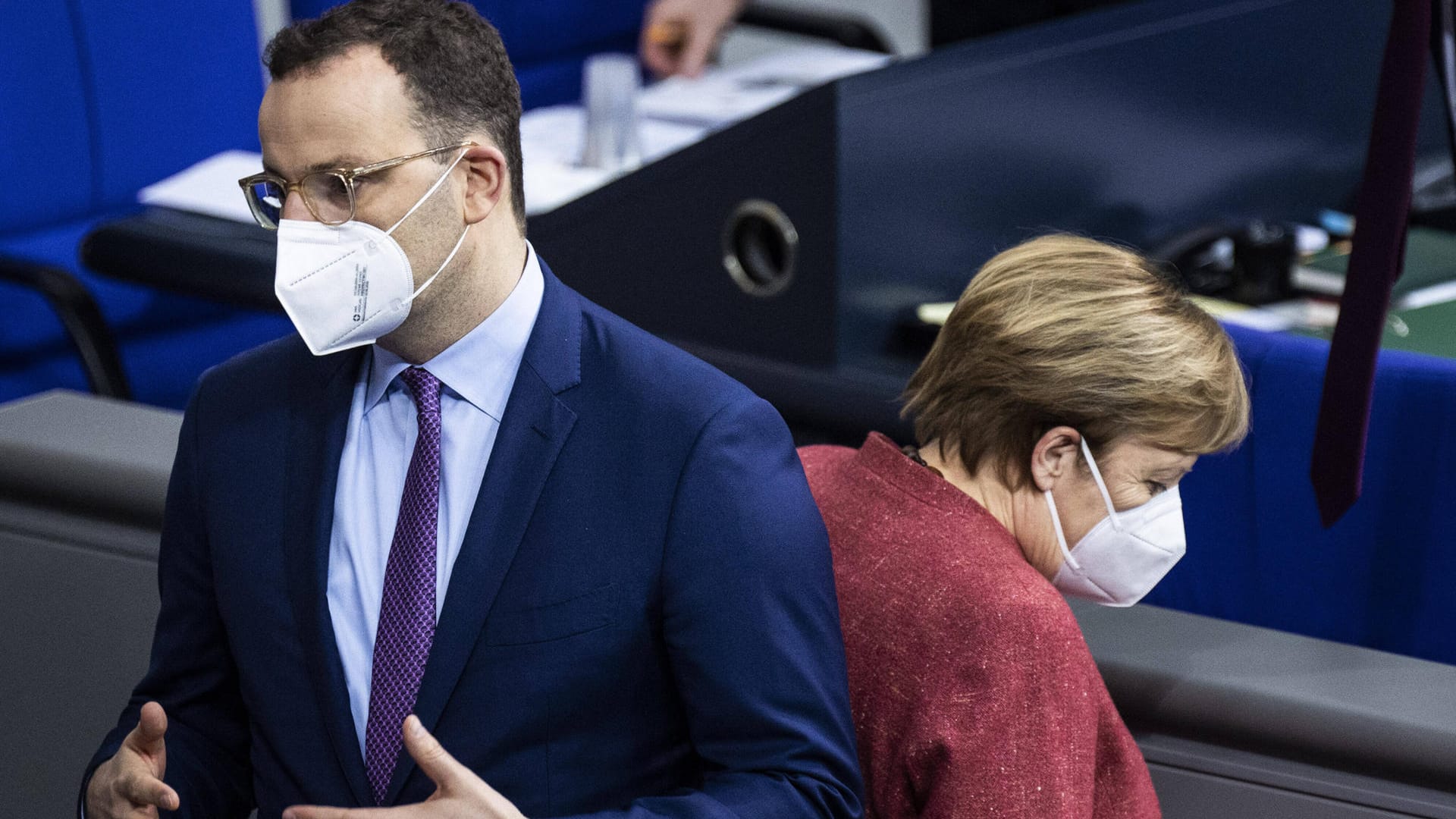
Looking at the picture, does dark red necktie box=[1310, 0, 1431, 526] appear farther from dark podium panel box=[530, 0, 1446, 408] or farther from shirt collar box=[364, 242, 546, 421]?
shirt collar box=[364, 242, 546, 421]

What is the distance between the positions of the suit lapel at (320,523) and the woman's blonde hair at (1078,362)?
19.0 inches

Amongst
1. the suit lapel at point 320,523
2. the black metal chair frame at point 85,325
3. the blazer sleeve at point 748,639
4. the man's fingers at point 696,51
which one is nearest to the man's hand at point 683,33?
the man's fingers at point 696,51

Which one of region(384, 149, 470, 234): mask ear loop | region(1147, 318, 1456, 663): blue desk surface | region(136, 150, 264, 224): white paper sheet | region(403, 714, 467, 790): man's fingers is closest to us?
region(403, 714, 467, 790): man's fingers

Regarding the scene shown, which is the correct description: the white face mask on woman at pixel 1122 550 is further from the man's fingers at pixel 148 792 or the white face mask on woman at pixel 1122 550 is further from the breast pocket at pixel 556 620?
the man's fingers at pixel 148 792

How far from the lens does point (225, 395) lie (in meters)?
1.27

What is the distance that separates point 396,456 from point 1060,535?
1.78 feet

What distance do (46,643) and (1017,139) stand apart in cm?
146

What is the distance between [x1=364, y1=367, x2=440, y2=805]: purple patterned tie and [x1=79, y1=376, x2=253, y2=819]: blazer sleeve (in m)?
0.19

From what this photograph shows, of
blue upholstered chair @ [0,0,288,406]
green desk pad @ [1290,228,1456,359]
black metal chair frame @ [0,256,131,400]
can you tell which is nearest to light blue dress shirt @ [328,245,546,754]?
green desk pad @ [1290,228,1456,359]

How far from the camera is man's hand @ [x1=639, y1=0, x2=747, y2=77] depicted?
348 centimetres

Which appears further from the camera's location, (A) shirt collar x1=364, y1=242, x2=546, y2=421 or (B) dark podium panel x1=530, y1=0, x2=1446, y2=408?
(B) dark podium panel x1=530, y1=0, x2=1446, y2=408

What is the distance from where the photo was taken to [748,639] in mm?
1113

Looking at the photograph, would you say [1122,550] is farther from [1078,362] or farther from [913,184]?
[913,184]

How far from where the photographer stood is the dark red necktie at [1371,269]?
5.00 feet
